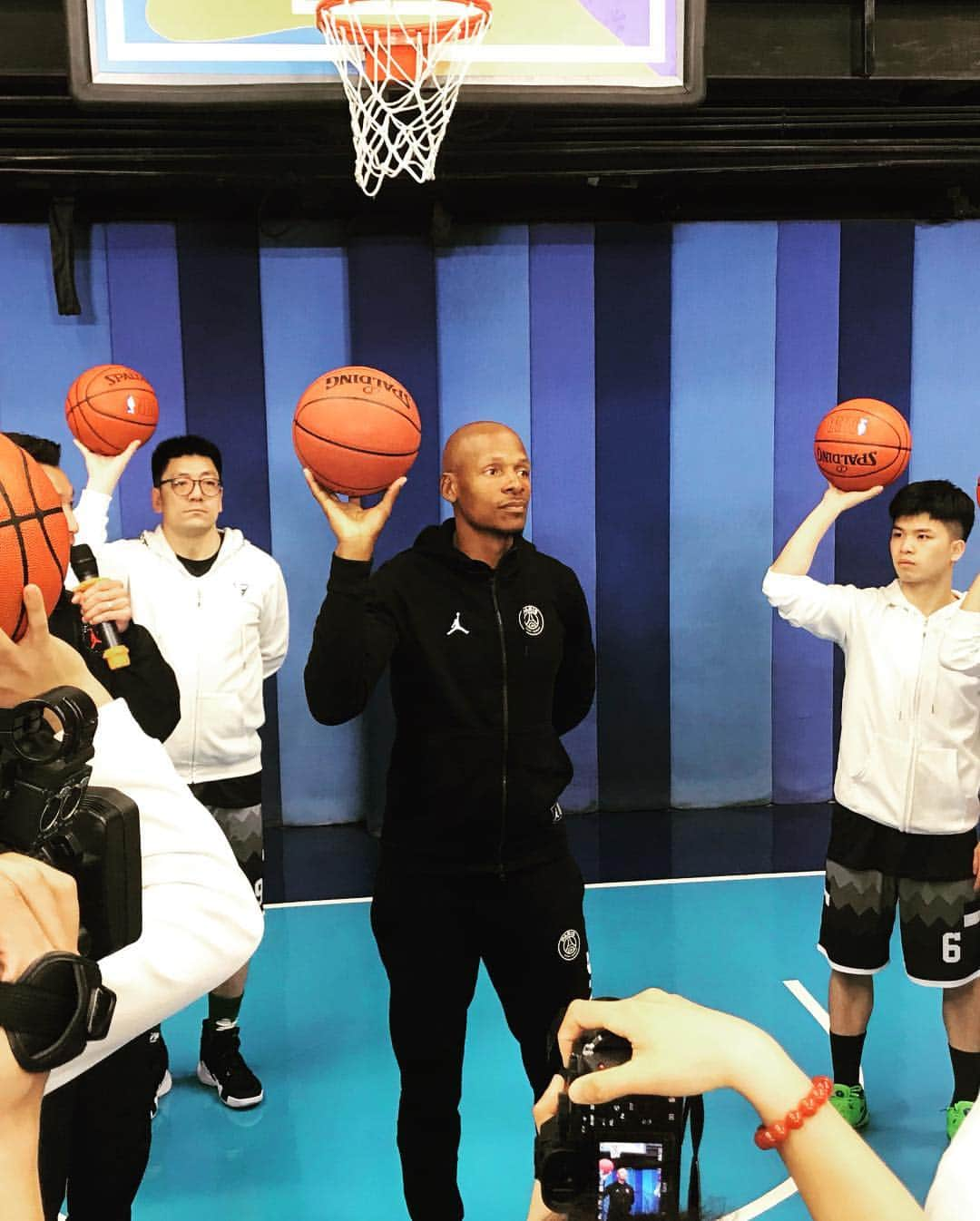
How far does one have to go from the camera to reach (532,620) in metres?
3.49

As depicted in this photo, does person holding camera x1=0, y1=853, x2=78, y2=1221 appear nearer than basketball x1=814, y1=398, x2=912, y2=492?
Yes

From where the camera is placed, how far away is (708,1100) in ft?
13.5

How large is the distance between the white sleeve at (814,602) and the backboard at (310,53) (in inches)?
62.9

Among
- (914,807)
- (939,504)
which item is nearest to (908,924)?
(914,807)

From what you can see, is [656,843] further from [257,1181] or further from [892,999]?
[257,1181]

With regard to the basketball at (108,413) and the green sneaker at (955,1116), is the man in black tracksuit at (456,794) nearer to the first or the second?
the green sneaker at (955,1116)

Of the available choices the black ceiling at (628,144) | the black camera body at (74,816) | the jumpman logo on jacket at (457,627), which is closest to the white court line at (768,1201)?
the jumpman logo on jacket at (457,627)

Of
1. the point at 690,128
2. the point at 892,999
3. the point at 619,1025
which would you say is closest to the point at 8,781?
the point at 619,1025

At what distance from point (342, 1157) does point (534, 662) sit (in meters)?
1.65

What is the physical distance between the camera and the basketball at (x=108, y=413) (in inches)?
192

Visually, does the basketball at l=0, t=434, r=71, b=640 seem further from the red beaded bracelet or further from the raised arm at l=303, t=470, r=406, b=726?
the raised arm at l=303, t=470, r=406, b=726

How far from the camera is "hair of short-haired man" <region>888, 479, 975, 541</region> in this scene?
3.94 metres

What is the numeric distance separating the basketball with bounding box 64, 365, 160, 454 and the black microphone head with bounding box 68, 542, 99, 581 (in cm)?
182

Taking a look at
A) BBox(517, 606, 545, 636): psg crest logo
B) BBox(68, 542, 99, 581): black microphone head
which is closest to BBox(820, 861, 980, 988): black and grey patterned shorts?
BBox(517, 606, 545, 636): psg crest logo
